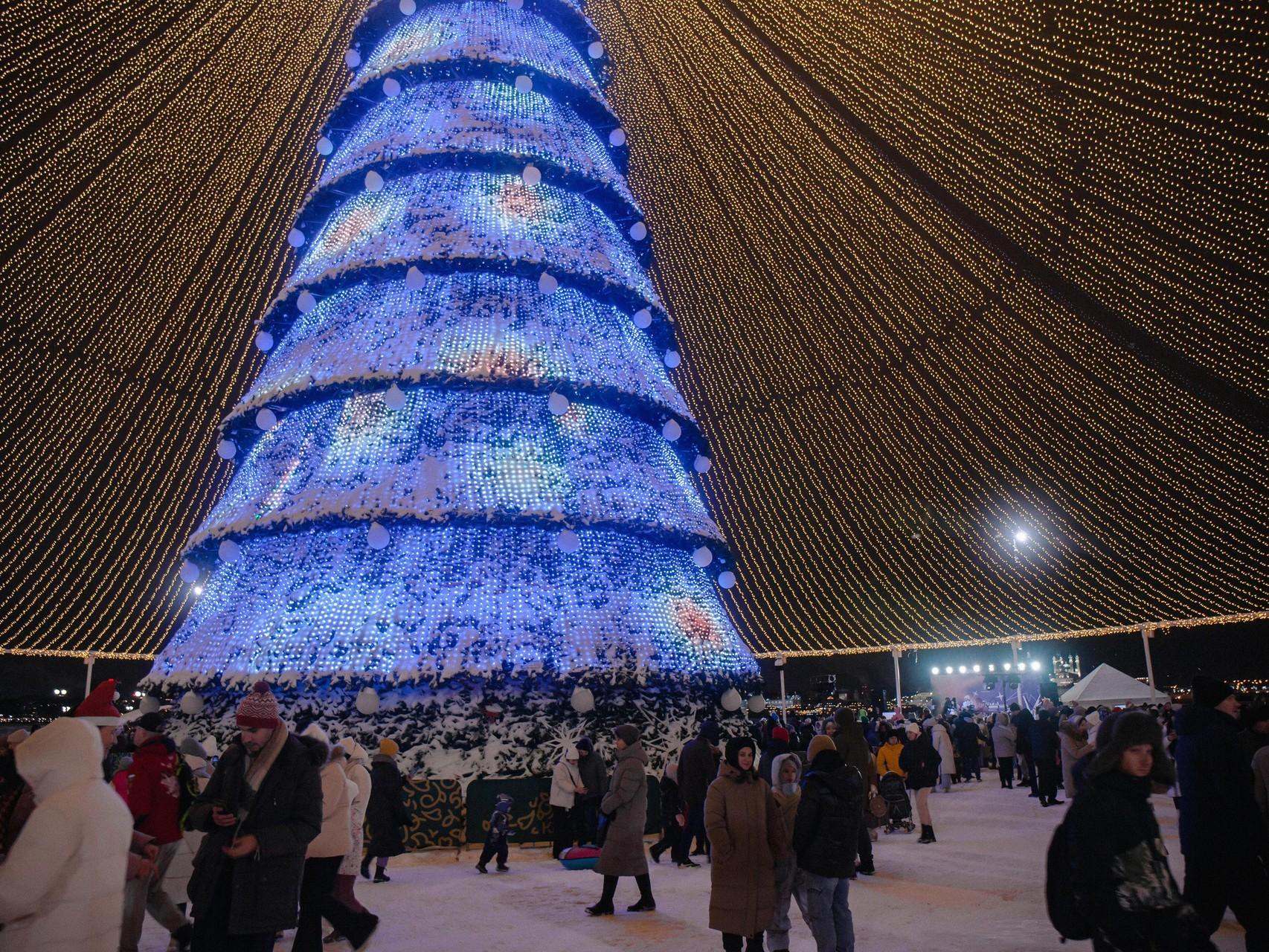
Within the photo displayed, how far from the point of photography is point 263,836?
158 inches

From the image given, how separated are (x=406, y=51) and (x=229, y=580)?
7.99 metres

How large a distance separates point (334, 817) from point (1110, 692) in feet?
75.0

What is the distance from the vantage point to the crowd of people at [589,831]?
3324mm

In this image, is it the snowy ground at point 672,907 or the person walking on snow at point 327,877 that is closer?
the person walking on snow at point 327,877

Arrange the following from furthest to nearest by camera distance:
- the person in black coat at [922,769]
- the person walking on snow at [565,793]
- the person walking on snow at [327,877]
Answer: the person in black coat at [922,769]
the person walking on snow at [565,793]
the person walking on snow at [327,877]

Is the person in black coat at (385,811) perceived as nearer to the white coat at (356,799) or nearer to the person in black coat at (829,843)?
the white coat at (356,799)

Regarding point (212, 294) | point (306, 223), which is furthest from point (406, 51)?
point (212, 294)

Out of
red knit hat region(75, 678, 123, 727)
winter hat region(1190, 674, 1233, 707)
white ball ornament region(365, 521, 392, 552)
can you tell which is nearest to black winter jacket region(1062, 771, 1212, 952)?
winter hat region(1190, 674, 1233, 707)

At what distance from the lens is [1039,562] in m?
27.5

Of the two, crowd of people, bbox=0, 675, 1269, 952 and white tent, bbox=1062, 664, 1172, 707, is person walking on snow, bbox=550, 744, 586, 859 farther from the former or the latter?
white tent, bbox=1062, 664, 1172, 707

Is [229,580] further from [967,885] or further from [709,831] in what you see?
[967,885]

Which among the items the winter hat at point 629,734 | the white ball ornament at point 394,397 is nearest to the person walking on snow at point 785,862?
the winter hat at point 629,734

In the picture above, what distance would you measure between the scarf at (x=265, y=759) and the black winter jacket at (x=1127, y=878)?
3.54 meters

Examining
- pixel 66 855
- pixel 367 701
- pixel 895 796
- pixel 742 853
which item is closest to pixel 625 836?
pixel 742 853
